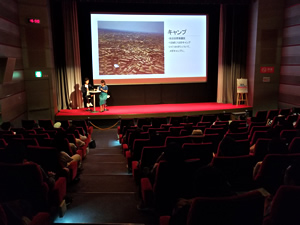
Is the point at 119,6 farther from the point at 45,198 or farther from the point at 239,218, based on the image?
the point at 239,218

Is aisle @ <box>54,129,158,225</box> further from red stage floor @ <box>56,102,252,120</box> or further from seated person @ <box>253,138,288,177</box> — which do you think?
red stage floor @ <box>56,102,252,120</box>

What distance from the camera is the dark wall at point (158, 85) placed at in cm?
1159

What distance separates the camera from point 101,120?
10.5 metres

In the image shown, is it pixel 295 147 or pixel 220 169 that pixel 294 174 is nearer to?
pixel 220 169

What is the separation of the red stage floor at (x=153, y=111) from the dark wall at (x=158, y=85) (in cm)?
53

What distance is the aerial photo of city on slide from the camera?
11609mm

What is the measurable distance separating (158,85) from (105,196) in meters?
9.00

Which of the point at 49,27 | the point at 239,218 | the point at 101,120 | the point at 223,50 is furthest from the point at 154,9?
the point at 239,218

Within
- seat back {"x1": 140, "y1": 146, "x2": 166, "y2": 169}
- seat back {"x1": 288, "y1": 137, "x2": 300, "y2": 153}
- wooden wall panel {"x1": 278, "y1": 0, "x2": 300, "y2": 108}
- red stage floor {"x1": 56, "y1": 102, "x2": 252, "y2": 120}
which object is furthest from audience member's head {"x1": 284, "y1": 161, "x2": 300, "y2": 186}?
wooden wall panel {"x1": 278, "y1": 0, "x2": 300, "y2": 108}

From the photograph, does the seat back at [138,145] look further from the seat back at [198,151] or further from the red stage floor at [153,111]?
the red stage floor at [153,111]

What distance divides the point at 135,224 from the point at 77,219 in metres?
0.73

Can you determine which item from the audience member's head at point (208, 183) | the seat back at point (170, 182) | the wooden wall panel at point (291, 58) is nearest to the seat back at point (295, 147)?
the seat back at point (170, 182)

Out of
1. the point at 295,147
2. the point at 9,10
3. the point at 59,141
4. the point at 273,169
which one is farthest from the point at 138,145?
the point at 9,10

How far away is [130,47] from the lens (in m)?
11.8
